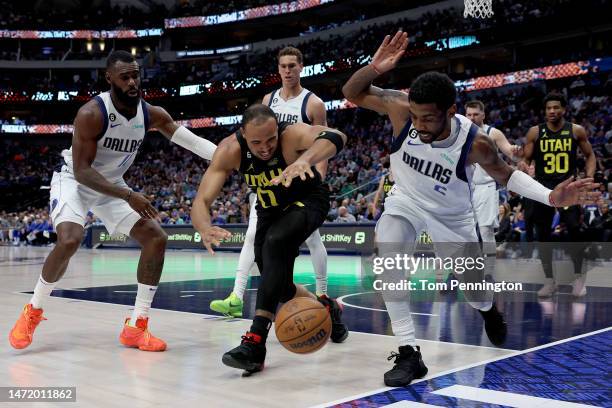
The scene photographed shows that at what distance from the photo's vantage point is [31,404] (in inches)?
131

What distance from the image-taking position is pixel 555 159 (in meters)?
7.71

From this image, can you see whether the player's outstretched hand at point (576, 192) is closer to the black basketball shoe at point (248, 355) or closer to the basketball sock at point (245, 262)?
the black basketball shoe at point (248, 355)

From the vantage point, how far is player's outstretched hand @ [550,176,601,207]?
3932 mm

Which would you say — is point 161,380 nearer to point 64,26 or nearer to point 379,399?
point 379,399

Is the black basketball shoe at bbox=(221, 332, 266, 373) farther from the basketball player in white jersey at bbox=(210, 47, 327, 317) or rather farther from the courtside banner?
the courtside banner

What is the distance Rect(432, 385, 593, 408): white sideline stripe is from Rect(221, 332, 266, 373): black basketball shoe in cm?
114

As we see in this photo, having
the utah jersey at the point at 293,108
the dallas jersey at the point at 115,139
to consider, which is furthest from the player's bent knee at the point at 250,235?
the dallas jersey at the point at 115,139

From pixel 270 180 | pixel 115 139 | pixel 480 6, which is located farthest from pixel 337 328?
pixel 480 6

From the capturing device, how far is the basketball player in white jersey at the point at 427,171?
3.93 m

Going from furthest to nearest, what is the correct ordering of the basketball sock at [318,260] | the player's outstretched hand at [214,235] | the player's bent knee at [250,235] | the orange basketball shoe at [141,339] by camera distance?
the player's bent knee at [250,235] < the basketball sock at [318,260] < the orange basketball shoe at [141,339] < the player's outstretched hand at [214,235]

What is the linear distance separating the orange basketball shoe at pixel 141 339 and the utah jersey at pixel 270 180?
53.1 inches

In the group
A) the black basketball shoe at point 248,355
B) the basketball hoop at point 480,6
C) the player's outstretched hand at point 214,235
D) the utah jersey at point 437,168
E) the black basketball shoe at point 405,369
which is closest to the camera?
the player's outstretched hand at point 214,235

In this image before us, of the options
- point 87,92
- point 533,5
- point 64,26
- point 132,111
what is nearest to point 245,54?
point 87,92

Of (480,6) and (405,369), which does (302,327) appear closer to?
(405,369)
